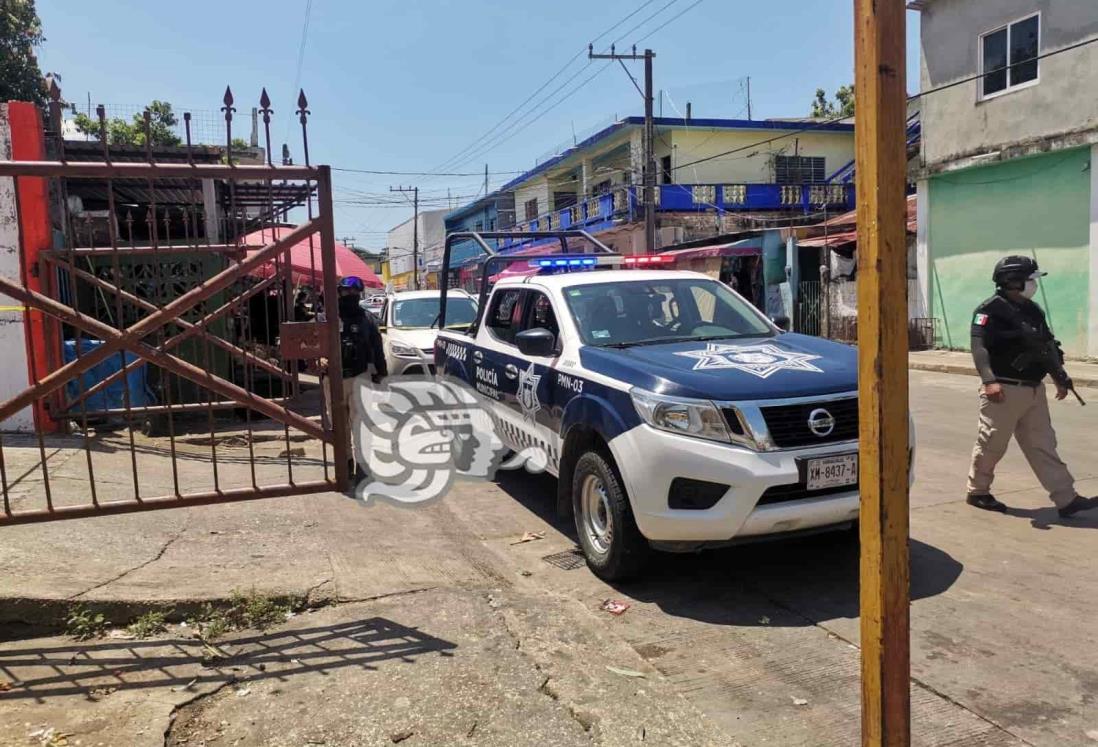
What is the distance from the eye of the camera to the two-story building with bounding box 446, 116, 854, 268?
28.0 metres

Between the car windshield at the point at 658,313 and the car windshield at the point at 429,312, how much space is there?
6.01 metres

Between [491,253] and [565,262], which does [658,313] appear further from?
[491,253]

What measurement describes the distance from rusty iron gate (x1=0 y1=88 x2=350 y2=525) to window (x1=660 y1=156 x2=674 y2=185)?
19020 millimetres

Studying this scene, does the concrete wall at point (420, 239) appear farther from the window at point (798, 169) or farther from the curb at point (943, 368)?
the curb at point (943, 368)

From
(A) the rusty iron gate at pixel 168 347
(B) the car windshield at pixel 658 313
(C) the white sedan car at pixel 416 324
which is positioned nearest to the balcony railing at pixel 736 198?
(C) the white sedan car at pixel 416 324

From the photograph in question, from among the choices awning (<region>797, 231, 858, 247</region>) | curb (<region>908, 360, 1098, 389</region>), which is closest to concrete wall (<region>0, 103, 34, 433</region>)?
curb (<region>908, 360, 1098, 389</region>)

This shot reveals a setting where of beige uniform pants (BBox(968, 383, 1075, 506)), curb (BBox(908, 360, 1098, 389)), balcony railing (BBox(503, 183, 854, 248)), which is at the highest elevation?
balcony railing (BBox(503, 183, 854, 248))

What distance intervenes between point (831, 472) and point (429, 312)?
9.12 meters

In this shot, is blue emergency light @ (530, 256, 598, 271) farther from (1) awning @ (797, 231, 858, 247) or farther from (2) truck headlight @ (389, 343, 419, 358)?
(1) awning @ (797, 231, 858, 247)

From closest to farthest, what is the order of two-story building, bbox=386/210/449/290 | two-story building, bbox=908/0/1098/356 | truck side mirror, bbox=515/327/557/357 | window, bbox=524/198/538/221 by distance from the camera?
truck side mirror, bbox=515/327/557/357 < two-story building, bbox=908/0/1098/356 < window, bbox=524/198/538/221 < two-story building, bbox=386/210/449/290

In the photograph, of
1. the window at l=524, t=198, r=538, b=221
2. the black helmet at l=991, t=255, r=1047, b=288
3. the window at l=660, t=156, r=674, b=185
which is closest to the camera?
the black helmet at l=991, t=255, r=1047, b=288

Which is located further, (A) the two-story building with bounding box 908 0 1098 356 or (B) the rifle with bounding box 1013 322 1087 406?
(A) the two-story building with bounding box 908 0 1098 356

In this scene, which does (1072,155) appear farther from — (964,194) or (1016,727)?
(1016,727)

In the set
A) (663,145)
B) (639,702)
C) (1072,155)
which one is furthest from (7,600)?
(663,145)
